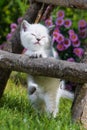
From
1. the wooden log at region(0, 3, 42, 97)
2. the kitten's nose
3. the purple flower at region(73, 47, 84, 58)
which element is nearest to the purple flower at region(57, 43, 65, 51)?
the purple flower at region(73, 47, 84, 58)

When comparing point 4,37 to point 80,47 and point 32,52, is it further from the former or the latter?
point 32,52

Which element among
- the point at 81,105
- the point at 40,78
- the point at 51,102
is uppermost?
the point at 40,78

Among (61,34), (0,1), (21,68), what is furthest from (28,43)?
(0,1)

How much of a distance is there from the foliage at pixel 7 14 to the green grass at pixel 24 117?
8.31 ft

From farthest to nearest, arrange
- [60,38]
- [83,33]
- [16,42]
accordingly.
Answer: [83,33] → [60,38] → [16,42]

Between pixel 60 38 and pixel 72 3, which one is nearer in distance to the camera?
pixel 72 3

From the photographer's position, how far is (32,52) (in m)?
4.91

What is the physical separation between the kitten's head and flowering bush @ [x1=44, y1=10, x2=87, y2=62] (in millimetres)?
1644

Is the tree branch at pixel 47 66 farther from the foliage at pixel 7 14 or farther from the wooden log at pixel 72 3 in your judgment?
the foliage at pixel 7 14

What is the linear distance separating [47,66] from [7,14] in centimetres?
399

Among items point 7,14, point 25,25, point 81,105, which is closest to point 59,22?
point 7,14

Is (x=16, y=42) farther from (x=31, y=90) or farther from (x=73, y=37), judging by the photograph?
(x=73, y=37)

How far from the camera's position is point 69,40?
679 cm

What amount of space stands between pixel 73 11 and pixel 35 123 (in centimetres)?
413
